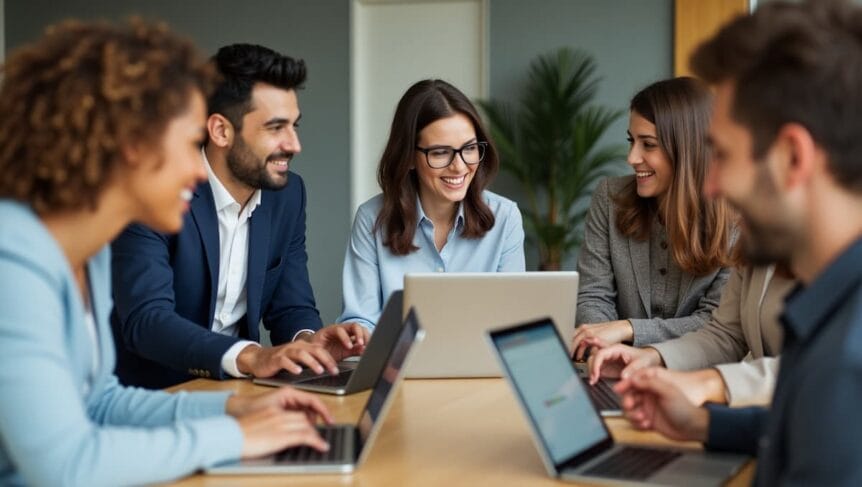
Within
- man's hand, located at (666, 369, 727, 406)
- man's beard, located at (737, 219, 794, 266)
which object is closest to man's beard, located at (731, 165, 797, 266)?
man's beard, located at (737, 219, 794, 266)

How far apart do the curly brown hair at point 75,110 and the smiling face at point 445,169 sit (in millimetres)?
1697

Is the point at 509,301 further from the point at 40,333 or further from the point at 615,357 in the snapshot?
the point at 40,333

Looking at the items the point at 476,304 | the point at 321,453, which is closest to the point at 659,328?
the point at 476,304

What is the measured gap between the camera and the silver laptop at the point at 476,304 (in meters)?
Result: 2.24

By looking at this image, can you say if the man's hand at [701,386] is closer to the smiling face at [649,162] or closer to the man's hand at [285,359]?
the man's hand at [285,359]

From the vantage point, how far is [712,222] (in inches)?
116

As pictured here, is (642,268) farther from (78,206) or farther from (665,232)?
(78,206)

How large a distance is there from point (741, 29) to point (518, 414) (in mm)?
996

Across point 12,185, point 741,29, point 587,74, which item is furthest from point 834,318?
point 587,74

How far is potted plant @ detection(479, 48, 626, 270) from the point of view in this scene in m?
6.24

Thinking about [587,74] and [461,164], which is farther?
[587,74]

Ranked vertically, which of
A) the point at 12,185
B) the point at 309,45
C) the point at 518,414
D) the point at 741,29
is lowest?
the point at 518,414

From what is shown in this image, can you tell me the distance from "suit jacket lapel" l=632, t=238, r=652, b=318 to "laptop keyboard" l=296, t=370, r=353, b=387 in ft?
3.61

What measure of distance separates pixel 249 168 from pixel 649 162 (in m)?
1.19
